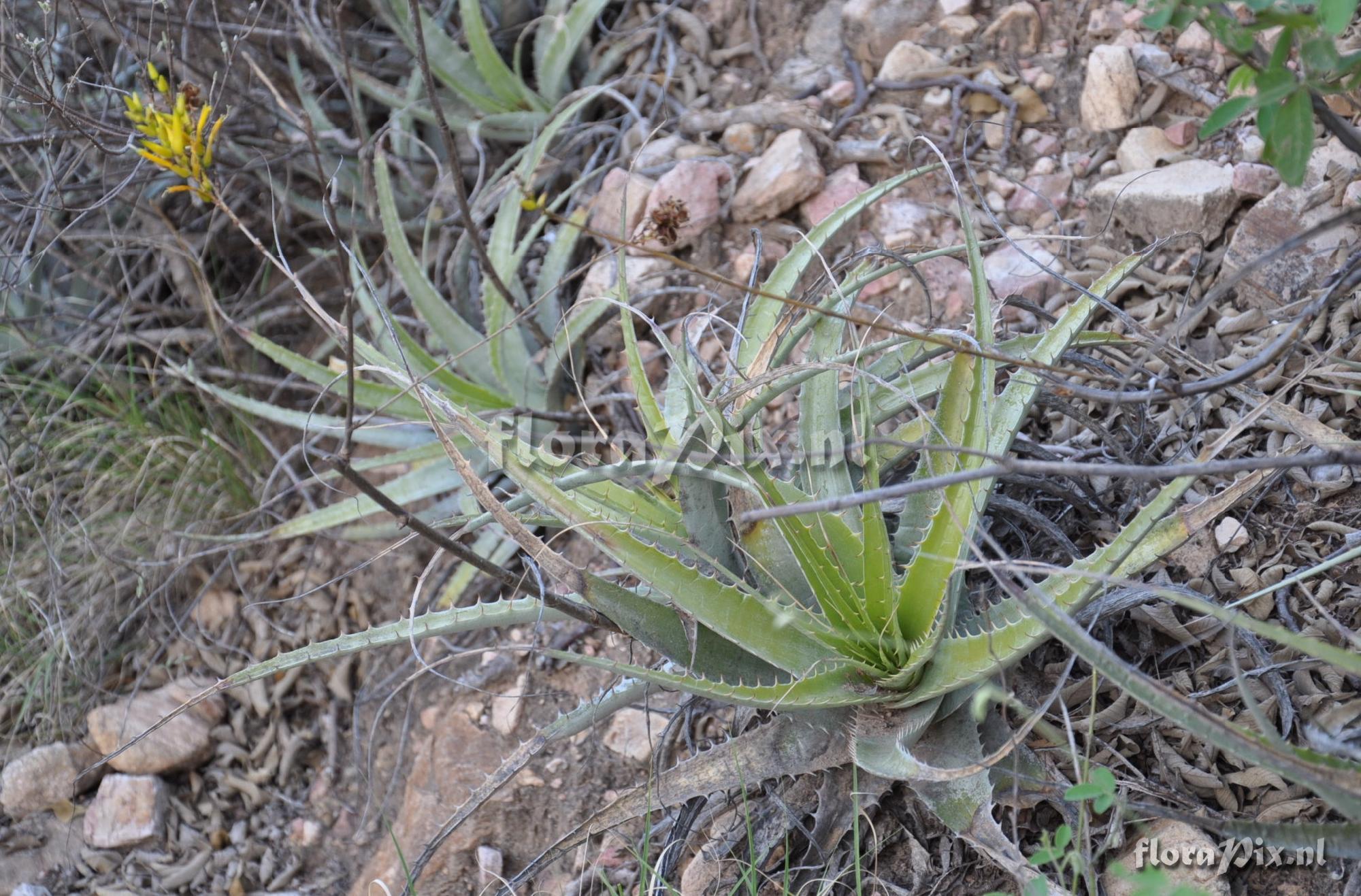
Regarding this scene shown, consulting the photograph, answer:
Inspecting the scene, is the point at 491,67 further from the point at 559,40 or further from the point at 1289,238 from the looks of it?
the point at 1289,238

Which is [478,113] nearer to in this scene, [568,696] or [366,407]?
[366,407]

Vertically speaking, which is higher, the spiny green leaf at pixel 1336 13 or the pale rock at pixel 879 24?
the spiny green leaf at pixel 1336 13

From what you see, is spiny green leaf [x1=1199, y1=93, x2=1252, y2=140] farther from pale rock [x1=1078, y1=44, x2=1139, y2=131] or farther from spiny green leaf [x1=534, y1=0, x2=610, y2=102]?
spiny green leaf [x1=534, y1=0, x2=610, y2=102]

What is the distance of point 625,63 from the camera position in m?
2.37

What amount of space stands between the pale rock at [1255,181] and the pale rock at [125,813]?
223 centimetres

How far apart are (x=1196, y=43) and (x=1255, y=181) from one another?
0.35 metres

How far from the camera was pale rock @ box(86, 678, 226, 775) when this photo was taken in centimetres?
207

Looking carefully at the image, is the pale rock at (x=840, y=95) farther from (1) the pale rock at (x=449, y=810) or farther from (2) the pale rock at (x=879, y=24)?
(1) the pale rock at (x=449, y=810)

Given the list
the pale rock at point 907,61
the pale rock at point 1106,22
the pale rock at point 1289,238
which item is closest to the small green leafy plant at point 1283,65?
the pale rock at point 1289,238

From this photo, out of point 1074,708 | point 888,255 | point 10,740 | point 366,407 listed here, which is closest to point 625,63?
point 366,407

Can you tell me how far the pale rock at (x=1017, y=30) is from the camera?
1.96 meters

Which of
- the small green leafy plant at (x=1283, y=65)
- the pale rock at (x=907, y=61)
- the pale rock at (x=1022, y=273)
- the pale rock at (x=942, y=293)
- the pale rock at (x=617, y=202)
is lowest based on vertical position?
the pale rock at (x=942, y=293)

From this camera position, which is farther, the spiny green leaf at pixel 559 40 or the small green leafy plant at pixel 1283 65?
the spiny green leaf at pixel 559 40

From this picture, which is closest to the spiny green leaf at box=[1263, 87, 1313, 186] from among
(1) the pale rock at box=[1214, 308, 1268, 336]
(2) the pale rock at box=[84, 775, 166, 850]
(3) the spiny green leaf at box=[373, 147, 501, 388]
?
(1) the pale rock at box=[1214, 308, 1268, 336]
